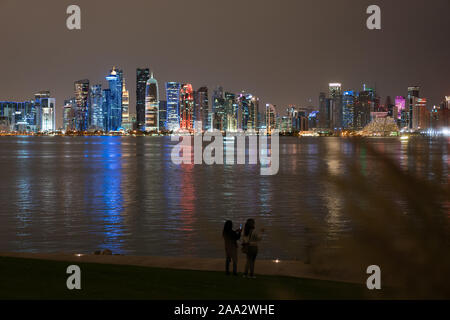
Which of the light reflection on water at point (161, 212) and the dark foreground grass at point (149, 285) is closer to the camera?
the dark foreground grass at point (149, 285)

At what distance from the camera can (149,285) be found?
1311 centimetres

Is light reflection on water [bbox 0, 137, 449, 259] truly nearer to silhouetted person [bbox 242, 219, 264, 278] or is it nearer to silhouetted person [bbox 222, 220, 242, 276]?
silhouetted person [bbox 242, 219, 264, 278]

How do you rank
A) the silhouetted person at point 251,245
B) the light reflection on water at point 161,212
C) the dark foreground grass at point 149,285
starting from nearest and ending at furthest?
the dark foreground grass at point 149,285 → the silhouetted person at point 251,245 → the light reflection on water at point 161,212

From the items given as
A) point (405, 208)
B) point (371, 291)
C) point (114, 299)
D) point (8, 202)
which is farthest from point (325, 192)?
point (114, 299)

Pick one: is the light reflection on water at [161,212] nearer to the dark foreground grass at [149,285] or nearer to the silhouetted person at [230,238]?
the silhouetted person at [230,238]

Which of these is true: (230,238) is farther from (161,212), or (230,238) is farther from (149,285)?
(161,212)

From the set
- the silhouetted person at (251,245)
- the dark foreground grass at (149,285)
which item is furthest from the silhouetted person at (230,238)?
the dark foreground grass at (149,285)

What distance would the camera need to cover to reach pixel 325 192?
1893 inches

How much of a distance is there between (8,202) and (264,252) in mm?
24527

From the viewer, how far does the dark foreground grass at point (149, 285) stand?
12.0 metres

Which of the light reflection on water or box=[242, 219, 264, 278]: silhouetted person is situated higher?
box=[242, 219, 264, 278]: silhouetted person

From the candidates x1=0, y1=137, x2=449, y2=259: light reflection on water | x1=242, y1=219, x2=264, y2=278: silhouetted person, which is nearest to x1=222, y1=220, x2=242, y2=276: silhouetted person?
x1=242, y1=219, x2=264, y2=278: silhouetted person

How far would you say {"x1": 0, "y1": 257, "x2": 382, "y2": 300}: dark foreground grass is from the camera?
39.2ft

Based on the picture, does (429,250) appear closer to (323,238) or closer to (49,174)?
(323,238)
